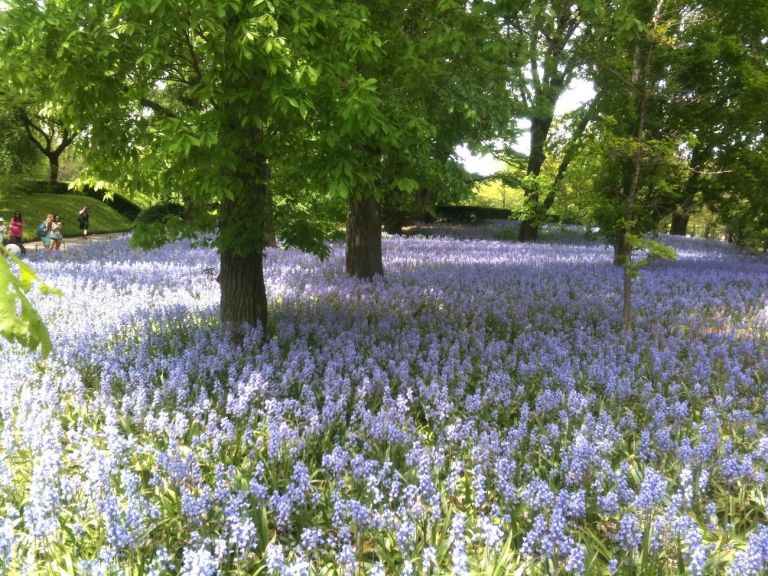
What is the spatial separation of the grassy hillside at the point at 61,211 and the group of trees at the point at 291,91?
2083cm

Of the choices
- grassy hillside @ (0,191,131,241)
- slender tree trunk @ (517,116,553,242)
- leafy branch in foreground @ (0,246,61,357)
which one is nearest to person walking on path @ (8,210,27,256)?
grassy hillside @ (0,191,131,241)

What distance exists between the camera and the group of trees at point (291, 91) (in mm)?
4578

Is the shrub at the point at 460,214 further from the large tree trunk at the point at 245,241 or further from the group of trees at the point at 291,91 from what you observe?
the large tree trunk at the point at 245,241

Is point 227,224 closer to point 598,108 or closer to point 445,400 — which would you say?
point 445,400

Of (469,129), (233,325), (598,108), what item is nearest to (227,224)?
(233,325)

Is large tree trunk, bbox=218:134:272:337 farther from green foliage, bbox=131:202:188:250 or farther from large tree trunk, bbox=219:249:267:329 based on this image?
green foliage, bbox=131:202:188:250

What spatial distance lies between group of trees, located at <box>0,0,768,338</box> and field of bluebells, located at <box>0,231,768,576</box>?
1.63 m

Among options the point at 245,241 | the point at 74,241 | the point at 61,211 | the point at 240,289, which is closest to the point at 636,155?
the point at 245,241

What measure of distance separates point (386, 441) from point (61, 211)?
31.4m

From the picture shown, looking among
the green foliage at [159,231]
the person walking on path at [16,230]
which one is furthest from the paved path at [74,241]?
the green foliage at [159,231]

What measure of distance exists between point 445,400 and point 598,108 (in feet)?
23.2

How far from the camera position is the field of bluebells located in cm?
310

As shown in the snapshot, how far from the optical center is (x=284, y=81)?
4496 millimetres

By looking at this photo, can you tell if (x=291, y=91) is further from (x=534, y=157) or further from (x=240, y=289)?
(x=534, y=157)
